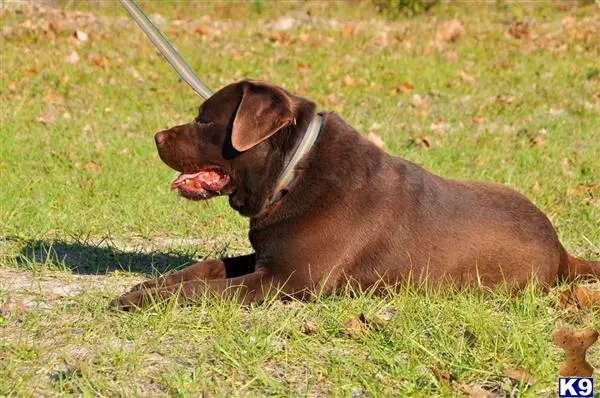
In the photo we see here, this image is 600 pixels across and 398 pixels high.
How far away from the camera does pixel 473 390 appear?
3.69 meters

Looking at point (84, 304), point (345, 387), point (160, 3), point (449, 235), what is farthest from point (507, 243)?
point (160, 3)

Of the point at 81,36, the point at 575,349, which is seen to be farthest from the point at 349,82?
the point at 575,349

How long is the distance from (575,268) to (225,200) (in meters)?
3.11

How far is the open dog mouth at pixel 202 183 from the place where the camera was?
507cm

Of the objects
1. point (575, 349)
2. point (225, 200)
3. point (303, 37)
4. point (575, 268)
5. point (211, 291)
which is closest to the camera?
point (575, 349)

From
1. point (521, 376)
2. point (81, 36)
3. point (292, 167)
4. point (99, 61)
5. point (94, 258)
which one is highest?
point (292, 167)

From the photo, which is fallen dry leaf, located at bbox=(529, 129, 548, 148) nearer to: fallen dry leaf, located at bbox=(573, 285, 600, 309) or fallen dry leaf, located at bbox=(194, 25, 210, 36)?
fallen dry leaf, located at bbox=(573, 285, 600, 309)

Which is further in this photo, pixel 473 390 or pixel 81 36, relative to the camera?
pixel 81 36

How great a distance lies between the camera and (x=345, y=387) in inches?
144

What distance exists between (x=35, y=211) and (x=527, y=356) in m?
4.27

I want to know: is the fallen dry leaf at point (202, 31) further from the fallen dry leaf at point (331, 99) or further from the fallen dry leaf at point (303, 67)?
the fallen dry leaf at point (331, 99)

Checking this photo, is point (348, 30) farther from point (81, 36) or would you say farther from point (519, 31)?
point (81, 36)

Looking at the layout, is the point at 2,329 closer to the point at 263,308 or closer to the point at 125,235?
the point at 263,308

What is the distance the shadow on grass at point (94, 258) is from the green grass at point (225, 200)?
0.02m
